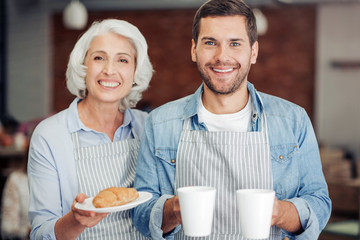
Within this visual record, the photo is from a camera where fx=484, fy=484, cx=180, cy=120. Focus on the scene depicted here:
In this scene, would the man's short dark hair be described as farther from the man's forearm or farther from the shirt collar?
the man's forearm

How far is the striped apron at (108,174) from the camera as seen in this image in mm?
1744

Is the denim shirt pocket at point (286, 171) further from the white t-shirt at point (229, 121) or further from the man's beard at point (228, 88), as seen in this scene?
the man's beard at point (228, 88)

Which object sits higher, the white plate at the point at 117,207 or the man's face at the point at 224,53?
the man's face at the point at 224,53

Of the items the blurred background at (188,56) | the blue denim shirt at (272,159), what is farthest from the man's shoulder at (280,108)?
the blurred background at (188,56)

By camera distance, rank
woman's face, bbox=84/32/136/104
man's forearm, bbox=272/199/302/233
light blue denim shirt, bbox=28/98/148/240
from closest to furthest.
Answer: man's forearm, bbox=272/199/302/233 < light blue denim shirt, bbox=28/98/148/240 < woman's face, bbox=84/32/136/104

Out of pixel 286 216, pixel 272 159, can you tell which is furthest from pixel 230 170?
pixel 286 216

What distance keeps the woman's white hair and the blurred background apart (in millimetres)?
4913

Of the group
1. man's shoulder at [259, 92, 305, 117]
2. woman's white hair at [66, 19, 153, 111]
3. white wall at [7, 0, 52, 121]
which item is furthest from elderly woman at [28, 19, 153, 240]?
white wall at [7, 0, 52, 121]

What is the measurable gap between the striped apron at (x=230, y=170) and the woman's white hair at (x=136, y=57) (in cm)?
50

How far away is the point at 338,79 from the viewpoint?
8039mm

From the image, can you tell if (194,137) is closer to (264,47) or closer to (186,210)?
(186,210)

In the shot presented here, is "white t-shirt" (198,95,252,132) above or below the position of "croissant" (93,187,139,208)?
above

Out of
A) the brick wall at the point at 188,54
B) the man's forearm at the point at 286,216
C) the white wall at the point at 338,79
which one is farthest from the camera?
the brick wall at the point at 188,54

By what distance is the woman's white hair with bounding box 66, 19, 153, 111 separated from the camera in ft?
5.86
